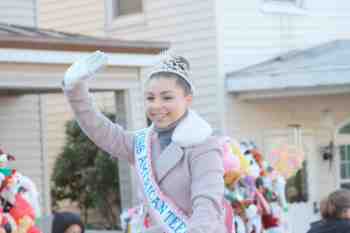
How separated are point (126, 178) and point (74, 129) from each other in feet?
16.4

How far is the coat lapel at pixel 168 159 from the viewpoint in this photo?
3418 millimetres

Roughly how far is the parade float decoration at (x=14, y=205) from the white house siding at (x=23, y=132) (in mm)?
5350

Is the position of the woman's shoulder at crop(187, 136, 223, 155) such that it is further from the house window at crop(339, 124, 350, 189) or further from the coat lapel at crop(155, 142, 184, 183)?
the house window at crop(339, 124, 350, 189)

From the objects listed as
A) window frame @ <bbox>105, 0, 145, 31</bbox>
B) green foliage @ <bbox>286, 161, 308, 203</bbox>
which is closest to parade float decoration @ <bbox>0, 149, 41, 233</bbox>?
window frame @ <bbox>105, 0, 145, 31</bbox>

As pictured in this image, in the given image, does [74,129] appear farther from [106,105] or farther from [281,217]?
[281,217]

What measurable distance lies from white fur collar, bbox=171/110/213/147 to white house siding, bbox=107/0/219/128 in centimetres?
1095

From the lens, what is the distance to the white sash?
3.45 metres

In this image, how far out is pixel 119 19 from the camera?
631 inches

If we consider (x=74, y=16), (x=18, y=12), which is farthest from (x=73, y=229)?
(x=74, y=16)

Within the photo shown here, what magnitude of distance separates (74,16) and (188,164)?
1379 cm

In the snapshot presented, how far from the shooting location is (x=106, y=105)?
16.6m

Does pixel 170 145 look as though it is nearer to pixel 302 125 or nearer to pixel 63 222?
pixel 63 222

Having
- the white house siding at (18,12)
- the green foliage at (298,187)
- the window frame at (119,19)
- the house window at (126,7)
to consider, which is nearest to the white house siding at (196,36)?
the window frame at (119,19)

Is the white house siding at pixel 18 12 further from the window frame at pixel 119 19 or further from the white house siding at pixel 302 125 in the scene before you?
the white house siding at pixel 302 125
